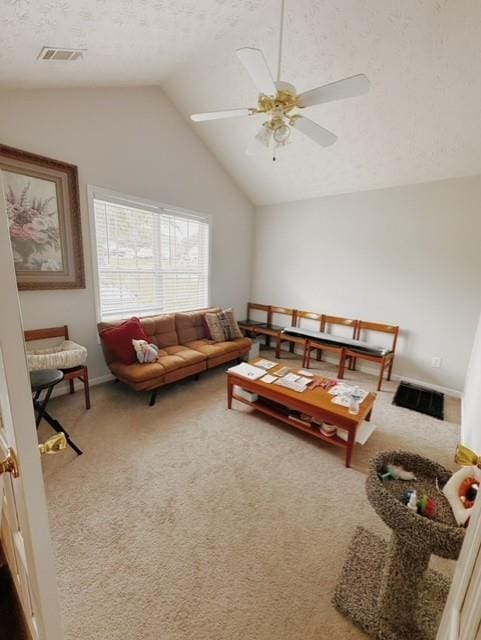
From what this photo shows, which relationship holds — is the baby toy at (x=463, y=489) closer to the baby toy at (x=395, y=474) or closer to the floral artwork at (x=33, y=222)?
the baby toy at (x=395, y=474)

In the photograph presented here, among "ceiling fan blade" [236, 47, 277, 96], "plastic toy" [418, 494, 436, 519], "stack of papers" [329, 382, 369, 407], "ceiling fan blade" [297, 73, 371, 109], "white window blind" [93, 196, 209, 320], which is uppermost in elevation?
"ceiling fan blade" [236, 47, 277, 96]

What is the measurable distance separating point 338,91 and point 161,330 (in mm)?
2795

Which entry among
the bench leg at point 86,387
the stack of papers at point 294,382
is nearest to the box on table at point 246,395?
the stack of papers at point 294,382

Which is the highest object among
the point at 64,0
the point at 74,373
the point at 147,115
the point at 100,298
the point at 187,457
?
the point at 147,115

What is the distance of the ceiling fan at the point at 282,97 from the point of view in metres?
1.44

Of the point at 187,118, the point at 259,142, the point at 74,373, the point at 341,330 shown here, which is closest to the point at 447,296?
the point at 341,330

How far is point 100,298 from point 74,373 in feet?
3.13

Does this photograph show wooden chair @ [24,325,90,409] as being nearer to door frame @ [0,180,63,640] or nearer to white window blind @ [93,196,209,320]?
white window blind @ [93,196,209,320]

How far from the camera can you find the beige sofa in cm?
266

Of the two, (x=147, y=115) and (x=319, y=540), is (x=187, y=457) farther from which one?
(x=147, y=115)

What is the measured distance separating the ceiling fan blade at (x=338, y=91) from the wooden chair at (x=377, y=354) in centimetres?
260

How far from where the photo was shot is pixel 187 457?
2.04 m

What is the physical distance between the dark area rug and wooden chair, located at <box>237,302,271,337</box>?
2.27 m

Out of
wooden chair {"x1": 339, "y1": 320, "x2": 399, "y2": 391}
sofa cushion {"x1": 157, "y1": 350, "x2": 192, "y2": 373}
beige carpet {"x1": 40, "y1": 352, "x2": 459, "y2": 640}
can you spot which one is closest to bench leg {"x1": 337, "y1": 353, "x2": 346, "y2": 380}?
wooden chair {"x1": 339, "y1": 320, "x2": 399, "y2": 391}
